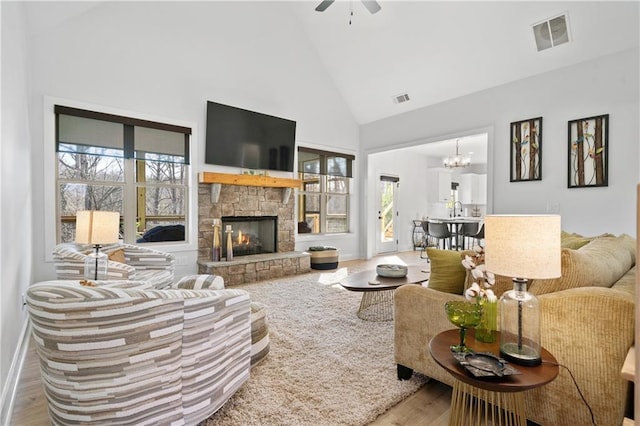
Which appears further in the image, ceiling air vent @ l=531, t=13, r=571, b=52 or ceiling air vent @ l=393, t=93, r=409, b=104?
ceiling air vent @ l=393, t=93, r=409, b=104

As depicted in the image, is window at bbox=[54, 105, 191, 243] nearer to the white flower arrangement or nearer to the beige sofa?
the white flower arrangement

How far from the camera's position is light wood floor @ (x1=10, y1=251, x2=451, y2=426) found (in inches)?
67.7

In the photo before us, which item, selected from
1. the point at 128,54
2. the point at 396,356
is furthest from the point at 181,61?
the point at 396,356

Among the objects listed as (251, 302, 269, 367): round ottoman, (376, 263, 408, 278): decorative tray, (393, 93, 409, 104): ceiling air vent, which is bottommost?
(251, 302, 269, 367): round ottoman

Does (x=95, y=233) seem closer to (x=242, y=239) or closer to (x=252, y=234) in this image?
(x=242, y=239)

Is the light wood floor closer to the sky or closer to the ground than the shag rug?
closer to the ground

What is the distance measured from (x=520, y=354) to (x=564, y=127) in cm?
421

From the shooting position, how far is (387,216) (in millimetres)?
8375

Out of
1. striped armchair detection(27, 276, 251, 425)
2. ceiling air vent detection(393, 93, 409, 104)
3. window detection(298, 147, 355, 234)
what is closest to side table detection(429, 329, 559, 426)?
striped armchair detection(27, 276, 251, 425)

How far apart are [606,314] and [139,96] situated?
5.06 meters

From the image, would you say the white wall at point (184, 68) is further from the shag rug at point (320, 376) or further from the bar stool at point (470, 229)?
the bar stool at point (470, 229)

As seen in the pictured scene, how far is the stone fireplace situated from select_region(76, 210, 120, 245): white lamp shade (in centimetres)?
215

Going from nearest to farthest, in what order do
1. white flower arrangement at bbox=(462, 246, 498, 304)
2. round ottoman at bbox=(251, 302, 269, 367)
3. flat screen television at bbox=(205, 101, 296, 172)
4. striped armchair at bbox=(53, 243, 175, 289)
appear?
white flower arrangement at bbox=(462, 246, 498, 304), round ottoman at bbox=(251, 302, 269, 367), striped armchair at bbox=(53, 243, 175, 289), flat screen television at bbox=(205, 101, 296, 172)

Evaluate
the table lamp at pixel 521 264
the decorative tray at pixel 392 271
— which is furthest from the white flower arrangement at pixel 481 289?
the decorative tray at pixel 392 271
